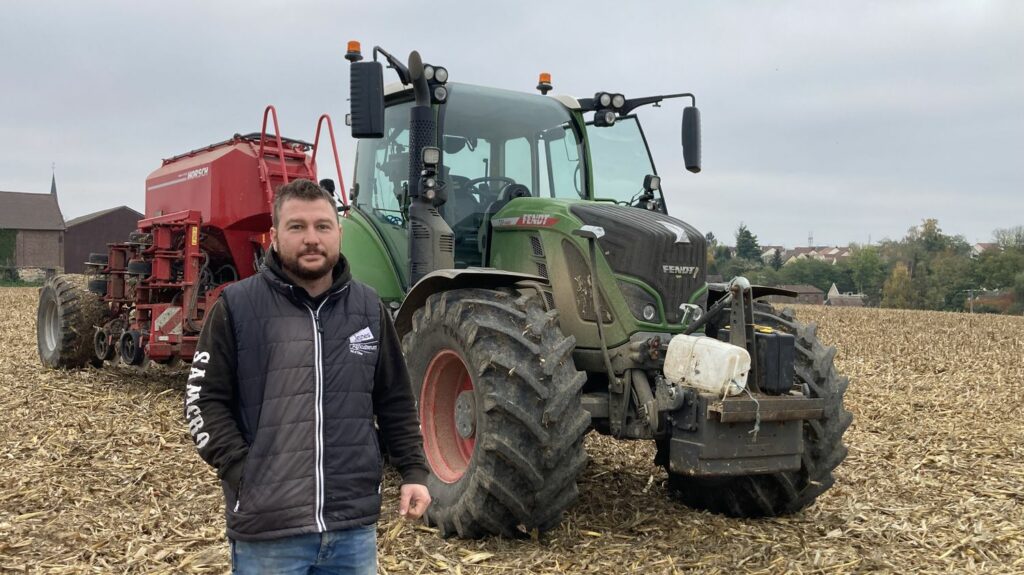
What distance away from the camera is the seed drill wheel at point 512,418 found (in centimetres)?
435

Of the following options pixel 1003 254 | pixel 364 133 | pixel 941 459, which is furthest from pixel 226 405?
pixel 1003 254

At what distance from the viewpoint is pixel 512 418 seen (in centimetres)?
436

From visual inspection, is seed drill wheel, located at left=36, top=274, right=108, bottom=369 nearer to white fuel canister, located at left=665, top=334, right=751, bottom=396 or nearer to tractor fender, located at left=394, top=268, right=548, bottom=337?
tractor fender, located at left=394, top=268, right=548, bottom=337

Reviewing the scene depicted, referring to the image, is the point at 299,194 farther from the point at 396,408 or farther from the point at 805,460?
the point at 805,460

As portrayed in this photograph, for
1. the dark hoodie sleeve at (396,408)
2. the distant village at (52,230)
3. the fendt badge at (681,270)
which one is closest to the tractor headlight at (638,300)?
the fendt badge at (681,270)

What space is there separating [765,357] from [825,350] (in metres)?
0.82

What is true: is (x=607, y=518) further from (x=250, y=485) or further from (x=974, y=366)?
(x=974, y=366)

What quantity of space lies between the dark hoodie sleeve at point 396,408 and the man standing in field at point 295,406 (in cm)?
9

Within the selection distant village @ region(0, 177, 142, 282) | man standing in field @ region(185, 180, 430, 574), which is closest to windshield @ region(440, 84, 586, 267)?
man standing in field @ region(185, 180, 430, 574)

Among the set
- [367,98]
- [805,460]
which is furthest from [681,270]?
[367,98]

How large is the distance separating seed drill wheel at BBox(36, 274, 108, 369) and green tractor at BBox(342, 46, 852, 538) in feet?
16.3

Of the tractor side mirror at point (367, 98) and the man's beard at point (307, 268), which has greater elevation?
the tractor side mirror at point (367, 98)

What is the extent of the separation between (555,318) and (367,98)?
1556 millimetres

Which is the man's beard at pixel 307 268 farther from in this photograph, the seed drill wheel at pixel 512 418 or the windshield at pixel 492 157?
the windshield at pixel 492 157
